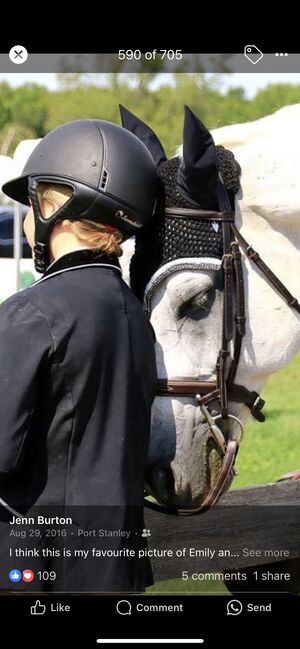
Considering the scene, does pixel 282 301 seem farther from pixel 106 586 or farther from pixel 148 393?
pixel 106 586

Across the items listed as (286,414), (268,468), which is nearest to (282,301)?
(268,468)

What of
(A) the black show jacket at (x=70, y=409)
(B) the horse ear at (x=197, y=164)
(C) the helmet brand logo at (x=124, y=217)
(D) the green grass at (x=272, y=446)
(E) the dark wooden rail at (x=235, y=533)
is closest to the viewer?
(A) the black show jacket at (x=70, y=409)

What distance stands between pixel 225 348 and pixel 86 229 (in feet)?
2.73

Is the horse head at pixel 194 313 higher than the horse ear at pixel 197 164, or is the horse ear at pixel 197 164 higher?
the horse ear at pixel 197 164

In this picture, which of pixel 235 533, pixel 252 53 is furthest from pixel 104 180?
pixel 235 533

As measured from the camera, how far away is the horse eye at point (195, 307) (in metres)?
2.98

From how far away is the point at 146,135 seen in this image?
10.9 feet

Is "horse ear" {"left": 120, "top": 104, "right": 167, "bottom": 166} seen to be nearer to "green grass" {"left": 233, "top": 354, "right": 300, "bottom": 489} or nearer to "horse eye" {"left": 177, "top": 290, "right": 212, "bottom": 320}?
"horse eye" {"left": 177, "top": 290, "right": 212, "bottom": 320}

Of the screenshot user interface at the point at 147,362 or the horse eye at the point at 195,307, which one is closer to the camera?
the screenshot user interface at the point at 147,362

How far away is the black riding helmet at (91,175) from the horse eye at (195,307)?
50 centimetres

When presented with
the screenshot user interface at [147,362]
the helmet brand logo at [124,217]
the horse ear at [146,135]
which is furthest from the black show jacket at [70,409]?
the horse ear at [146,135]

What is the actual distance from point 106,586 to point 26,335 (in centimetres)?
66
